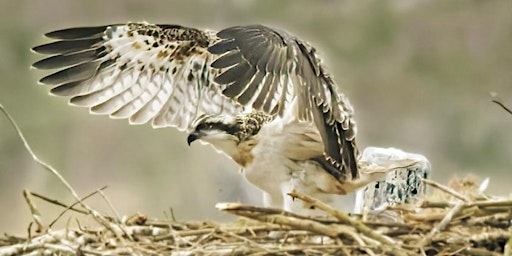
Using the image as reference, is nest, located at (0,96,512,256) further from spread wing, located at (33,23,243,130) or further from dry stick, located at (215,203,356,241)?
spread wing, located at (33,23,243,130)

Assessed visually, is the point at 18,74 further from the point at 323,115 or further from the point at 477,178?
the point at 477,178

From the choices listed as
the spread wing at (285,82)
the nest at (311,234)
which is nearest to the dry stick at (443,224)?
the nest at (311,234)

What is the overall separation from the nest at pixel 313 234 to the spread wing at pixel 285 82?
0.41 ft

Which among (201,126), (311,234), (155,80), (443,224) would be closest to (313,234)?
(311,234)

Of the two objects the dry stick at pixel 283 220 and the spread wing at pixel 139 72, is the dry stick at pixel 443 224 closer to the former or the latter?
the dry stick at pixel 283 220

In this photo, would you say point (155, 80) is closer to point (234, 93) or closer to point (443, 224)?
point (234, 93)

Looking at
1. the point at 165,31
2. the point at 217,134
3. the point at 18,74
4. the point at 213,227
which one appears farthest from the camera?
the point at 18,74

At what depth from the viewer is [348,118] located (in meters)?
1.35

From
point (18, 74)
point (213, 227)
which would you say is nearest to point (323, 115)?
point (213, 227)

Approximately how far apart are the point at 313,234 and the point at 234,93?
0.20 metres

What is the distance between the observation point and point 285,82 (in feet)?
4.04

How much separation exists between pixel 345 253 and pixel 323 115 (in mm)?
252

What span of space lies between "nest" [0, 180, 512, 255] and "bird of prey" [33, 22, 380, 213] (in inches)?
5.4

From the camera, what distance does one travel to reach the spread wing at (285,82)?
1191mm
